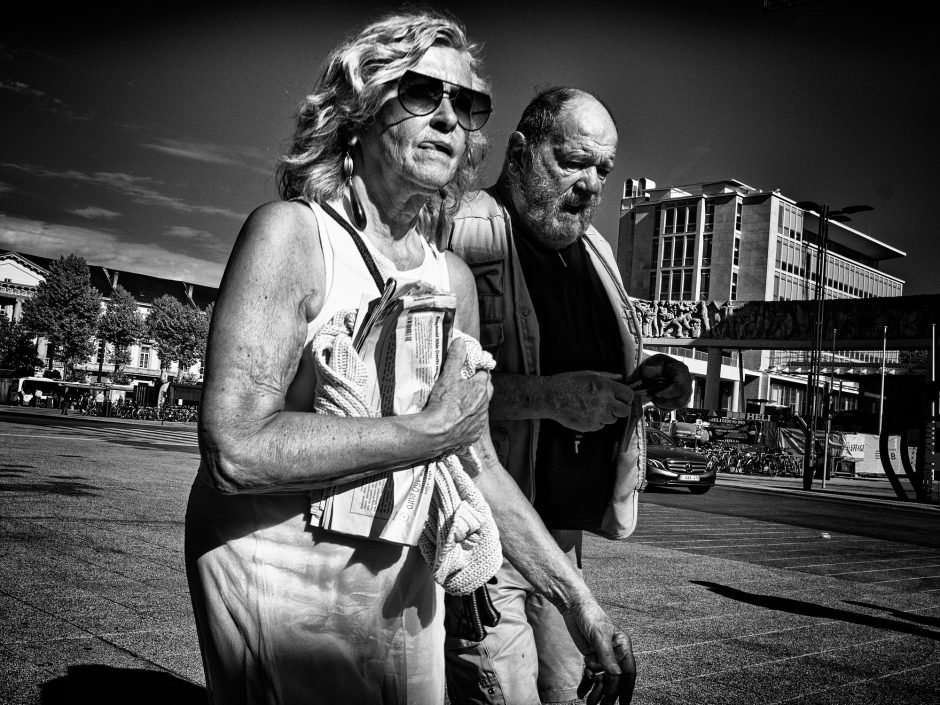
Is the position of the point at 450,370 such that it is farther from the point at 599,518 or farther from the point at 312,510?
the point at 599,518

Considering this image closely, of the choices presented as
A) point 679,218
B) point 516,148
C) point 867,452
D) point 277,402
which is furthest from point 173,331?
point 277,402

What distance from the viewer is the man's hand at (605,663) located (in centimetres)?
171

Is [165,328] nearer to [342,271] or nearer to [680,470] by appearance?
[680,470]

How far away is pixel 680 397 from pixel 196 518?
64.2 inches

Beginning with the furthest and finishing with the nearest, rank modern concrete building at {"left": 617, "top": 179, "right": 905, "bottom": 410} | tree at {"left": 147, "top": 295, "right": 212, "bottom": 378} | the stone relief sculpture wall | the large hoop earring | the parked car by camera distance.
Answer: modern concrete building at {"left": 617, "top": 179, "right": 905, "bottom": 410}, tree at {"left": 147, "top": 295, "right": 212, "bottom": 378}, the stone relief sculpture wall, the parked car, the large hoop earring

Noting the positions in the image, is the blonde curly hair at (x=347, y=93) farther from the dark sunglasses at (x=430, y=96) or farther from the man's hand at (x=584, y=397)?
the man's hand at (x=584, y=397)

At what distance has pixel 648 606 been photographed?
6281 millimetres

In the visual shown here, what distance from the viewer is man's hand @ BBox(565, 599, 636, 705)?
1706 millimetres

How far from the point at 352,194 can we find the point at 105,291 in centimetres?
10585

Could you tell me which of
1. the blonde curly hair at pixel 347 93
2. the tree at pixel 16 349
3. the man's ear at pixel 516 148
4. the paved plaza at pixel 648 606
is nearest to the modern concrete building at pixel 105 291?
the tree at pixel 16 349

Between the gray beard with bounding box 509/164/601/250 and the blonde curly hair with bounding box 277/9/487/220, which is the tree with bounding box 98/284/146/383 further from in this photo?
the blonde curly hair with bounding box 277/9/487/220

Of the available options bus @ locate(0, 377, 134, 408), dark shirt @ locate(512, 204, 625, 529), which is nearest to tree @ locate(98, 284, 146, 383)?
bus @ locate(0, 377, 134, 408)

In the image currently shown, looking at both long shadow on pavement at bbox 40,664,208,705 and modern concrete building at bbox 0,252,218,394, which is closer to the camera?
long shadow on pavement at bbox 40,664,208,705

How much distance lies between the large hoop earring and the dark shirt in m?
1.31
